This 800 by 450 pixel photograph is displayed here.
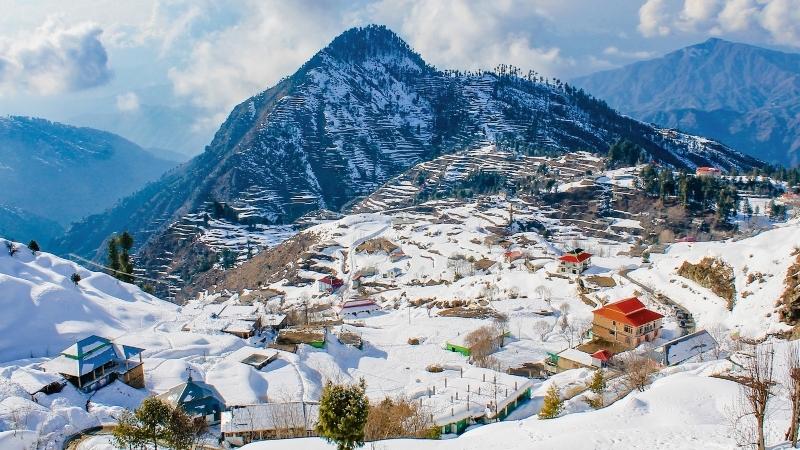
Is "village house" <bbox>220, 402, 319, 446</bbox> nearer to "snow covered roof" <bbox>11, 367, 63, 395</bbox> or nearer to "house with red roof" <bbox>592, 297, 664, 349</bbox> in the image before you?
"snow covered roof" <bbox>11, 367, 63, 395</bbox>

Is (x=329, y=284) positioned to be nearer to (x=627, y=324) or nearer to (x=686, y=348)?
(x=627, y=324)

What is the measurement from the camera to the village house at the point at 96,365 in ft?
114

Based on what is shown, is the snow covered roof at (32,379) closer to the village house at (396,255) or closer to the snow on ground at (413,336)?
the snow on ground at (413,336)

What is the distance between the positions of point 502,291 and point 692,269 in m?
24.6

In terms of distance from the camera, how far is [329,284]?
9844 centimetres

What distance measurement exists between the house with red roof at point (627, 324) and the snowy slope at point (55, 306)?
45.5 meters

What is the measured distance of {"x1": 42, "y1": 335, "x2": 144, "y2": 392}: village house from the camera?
34719 mm

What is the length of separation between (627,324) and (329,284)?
190ft

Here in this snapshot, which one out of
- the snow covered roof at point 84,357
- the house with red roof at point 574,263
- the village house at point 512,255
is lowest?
the snow covered roof at point 84,357

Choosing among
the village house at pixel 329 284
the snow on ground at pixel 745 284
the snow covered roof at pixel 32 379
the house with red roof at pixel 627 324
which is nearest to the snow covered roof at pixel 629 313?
the house with red roof at pixel 627 324

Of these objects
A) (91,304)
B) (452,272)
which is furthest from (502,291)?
(91,304)

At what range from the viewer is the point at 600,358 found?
47.2 m

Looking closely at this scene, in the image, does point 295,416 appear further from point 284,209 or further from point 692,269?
point 284,209

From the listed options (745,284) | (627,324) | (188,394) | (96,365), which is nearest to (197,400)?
(188,394)
